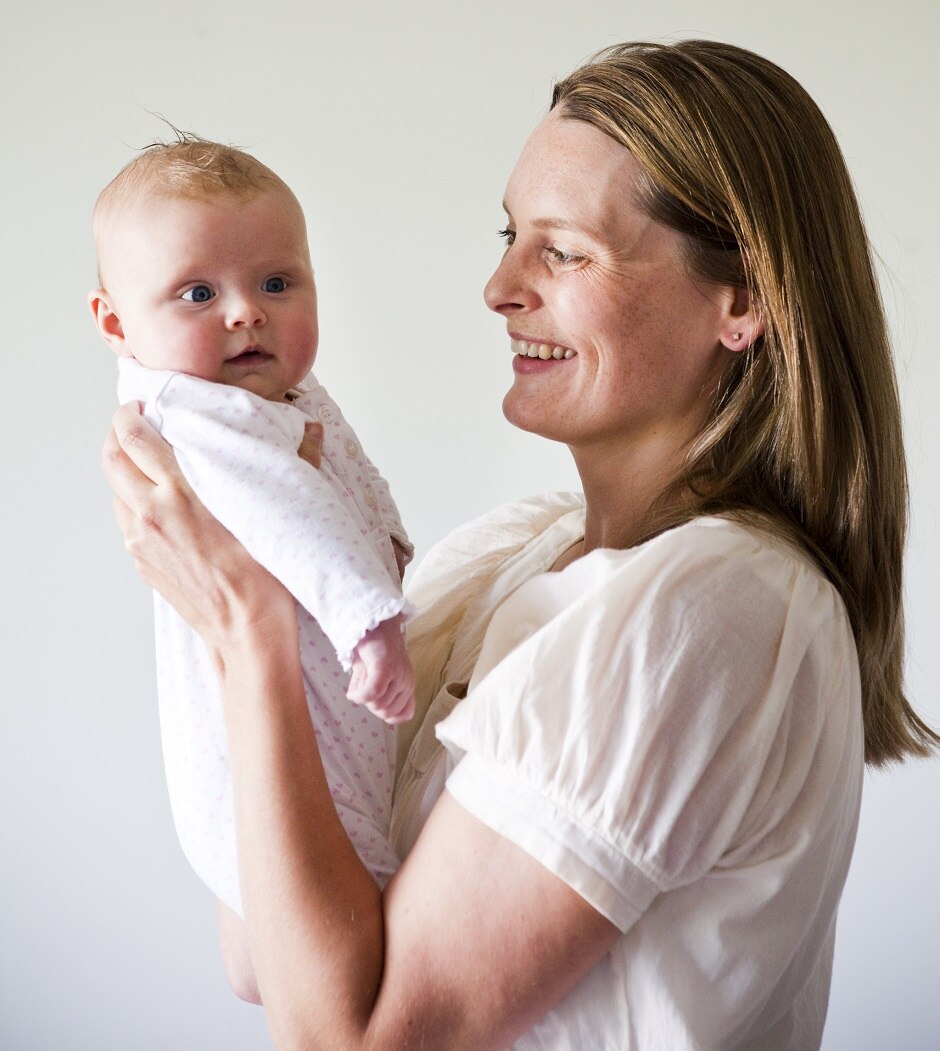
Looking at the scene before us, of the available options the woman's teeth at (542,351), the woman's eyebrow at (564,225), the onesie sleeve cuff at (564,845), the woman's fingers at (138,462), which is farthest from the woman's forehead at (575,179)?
the onesie sleeve cuff at (564,845)

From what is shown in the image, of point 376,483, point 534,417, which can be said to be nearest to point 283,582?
point 376,483

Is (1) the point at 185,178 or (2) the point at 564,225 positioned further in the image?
(2) the point at 564,225

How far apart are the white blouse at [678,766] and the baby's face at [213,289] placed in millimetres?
368

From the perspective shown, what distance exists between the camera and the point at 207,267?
1215 mm

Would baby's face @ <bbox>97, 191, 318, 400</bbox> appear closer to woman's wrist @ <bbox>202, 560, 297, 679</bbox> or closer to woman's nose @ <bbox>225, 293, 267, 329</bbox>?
woman's nose @ <bbox>225, 293, 267, 329</bbox>

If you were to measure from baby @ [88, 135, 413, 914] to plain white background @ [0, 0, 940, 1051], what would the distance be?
1.27 m

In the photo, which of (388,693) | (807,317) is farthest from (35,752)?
(807,317)

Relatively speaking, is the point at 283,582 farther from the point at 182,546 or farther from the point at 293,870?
the point at 293,870

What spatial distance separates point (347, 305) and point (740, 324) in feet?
4.48

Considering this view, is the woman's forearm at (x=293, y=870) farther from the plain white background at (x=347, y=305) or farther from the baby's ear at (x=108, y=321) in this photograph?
the plain white background at (x=347, y=305)

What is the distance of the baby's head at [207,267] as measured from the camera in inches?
47.6

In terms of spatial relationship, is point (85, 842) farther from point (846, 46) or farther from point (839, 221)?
point (846, 46)

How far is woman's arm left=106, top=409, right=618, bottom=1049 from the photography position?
3.22ft

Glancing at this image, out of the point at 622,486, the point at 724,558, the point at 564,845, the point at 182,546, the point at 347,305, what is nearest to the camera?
the point at 564,845
